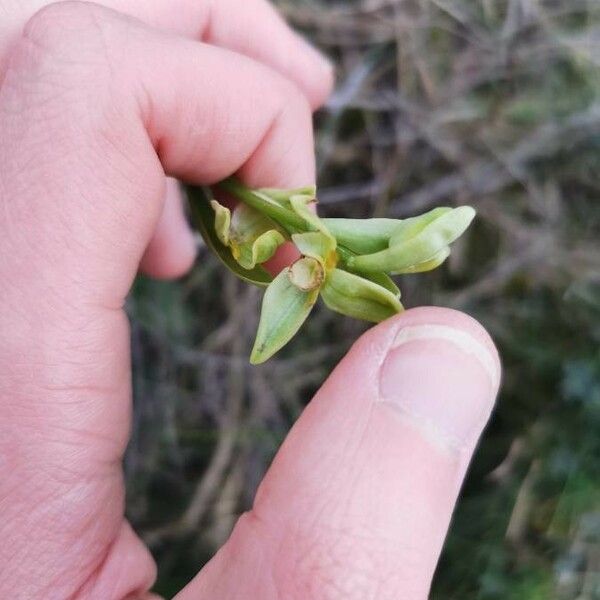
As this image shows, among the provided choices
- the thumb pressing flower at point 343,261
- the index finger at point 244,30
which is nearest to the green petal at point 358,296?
the thumb pressing flower at point 343,261

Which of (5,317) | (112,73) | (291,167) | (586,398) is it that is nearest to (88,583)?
(5,317)

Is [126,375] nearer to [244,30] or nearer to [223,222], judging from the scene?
[223,222]

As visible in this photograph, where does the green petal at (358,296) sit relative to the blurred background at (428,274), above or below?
above

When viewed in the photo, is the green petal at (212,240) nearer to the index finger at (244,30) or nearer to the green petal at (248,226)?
the green petal at (248,226)

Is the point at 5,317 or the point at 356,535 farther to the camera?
the point at 5,317

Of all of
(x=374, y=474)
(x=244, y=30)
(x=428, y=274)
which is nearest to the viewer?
(x=374, y=474)

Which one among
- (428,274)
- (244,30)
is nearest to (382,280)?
(244,30)

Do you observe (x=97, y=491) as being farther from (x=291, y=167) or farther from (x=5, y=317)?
(x=291, y=167)
